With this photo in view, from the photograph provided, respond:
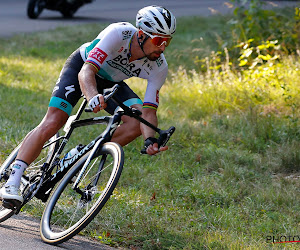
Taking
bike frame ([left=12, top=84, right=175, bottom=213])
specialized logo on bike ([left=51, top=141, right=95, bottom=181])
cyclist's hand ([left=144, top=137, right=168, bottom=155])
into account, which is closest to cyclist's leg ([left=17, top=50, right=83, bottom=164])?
bike frame ([left=12, top=84, right=175, bottom=213])

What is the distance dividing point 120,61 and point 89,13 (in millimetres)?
14841

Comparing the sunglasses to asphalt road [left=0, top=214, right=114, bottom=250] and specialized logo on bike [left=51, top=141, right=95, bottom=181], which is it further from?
asphalt road [left=0, top=214, right=114, bottom=250]

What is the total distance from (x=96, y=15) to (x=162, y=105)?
10.6 m

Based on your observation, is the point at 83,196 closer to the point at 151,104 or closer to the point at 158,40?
the point at 151,104

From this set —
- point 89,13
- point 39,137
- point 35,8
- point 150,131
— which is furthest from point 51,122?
point 89,13

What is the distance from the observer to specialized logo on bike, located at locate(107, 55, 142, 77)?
16.0 feet

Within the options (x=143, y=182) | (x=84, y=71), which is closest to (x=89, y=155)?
(x=84, y=71)

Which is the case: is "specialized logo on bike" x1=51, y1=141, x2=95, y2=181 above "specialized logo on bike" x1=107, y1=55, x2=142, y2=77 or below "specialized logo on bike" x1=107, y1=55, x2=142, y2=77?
below

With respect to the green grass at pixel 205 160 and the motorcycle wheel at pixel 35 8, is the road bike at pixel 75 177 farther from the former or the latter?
the motorcycle wheel at pixel 35 8

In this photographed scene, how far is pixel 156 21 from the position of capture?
4496 millimetres

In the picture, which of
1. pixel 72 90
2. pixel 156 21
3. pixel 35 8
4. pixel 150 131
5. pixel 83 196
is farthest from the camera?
pixel 35 8

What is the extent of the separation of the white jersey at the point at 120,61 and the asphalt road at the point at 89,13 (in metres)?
7.63

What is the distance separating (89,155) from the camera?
421 cm

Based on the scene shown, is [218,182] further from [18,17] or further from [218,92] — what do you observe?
[18,17]
